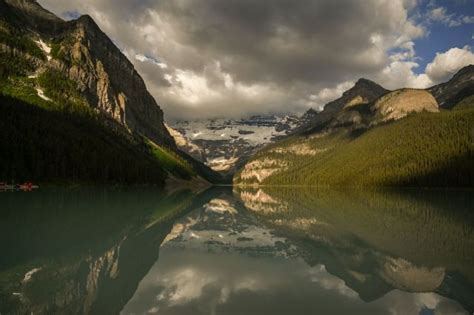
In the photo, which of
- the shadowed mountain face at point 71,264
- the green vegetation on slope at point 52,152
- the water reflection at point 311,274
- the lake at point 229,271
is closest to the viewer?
the shadowed mountain face at point 71,264

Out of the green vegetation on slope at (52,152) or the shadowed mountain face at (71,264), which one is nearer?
the shadowed mountain face at (71,264)

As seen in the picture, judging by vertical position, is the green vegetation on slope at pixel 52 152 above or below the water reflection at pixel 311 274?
above

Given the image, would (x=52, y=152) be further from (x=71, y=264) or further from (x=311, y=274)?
(x=311, y=274)

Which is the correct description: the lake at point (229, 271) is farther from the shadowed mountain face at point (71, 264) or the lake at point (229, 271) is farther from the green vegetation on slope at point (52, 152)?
the green vegetation on slope at point (52, 152)

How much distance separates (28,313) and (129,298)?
10.9 feet

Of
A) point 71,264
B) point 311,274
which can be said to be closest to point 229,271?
point 311,274

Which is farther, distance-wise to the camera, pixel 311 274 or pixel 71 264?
pixel 311 274

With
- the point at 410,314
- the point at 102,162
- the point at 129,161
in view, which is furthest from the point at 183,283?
the point at 129,161

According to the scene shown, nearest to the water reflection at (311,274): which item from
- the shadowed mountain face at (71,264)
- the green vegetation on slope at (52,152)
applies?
the shadowed mountain face at (71,264)

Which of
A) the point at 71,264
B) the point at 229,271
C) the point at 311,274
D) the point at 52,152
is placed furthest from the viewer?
the point at 52,152

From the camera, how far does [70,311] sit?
11.7m

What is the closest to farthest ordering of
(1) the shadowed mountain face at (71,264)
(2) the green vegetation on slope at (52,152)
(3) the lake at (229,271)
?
1. (1) the shadowed mountain face at (71,264)
2. (3) the lake at (229,271)
3. (2) the green vegetation on slope at (52,152)

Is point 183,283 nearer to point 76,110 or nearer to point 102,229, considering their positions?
point 102,229

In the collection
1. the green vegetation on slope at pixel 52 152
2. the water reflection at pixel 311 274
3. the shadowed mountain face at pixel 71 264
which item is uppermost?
the green vegetation on slope at pixel 52 152
